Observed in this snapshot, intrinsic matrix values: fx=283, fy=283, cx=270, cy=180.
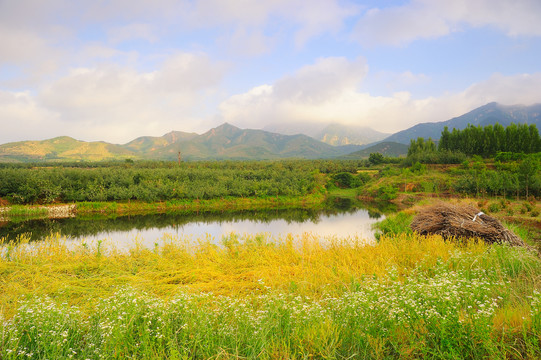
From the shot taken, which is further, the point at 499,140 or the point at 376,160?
the point at 376,160

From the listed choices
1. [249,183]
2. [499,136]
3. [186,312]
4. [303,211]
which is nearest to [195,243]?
[186,312]

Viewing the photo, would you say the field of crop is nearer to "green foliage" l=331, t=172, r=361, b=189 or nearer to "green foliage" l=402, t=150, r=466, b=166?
"green foliage" l=331, t=172, r=361, b=189

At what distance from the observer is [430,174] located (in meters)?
47.3

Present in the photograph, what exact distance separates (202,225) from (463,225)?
20.3m

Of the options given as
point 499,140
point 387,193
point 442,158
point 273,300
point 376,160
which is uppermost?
point 499,140

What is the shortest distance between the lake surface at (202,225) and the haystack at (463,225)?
8214 mm

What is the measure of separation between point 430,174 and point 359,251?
45.2 meters

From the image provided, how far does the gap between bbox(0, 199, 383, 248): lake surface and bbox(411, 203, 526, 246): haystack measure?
26.9ft

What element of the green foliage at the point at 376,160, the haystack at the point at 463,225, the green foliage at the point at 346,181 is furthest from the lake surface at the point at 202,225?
the green foliage at the point at 376,160

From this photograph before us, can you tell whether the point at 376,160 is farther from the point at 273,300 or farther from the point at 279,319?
the point at 279,319

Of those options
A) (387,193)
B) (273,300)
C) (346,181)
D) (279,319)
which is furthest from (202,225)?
(346,181)

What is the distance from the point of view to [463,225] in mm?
9398

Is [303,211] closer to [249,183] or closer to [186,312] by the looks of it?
[249,183]

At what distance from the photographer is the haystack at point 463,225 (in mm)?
8797
